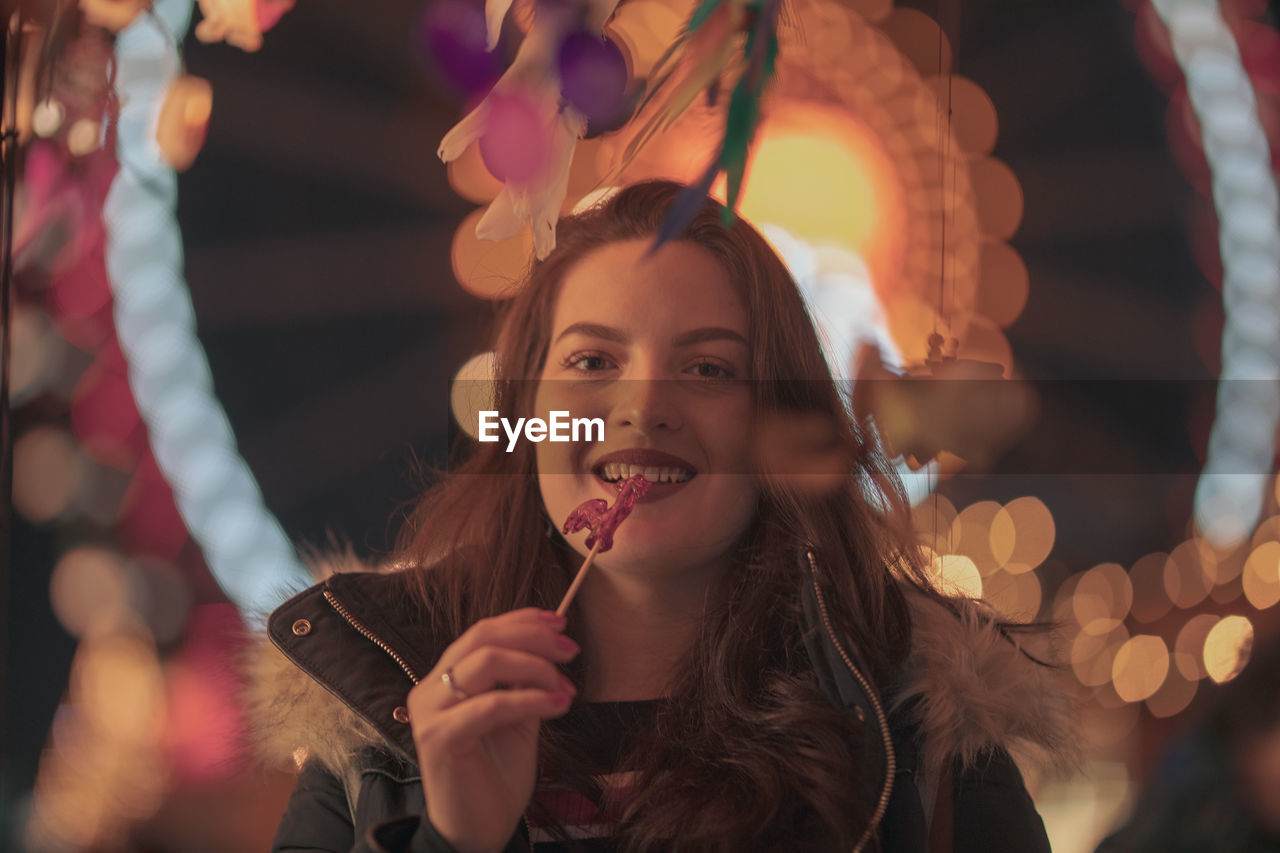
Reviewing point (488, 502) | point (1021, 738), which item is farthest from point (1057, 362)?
point (488, 502)

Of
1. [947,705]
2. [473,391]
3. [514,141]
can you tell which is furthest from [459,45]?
[947,705]

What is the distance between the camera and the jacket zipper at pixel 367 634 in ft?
3.07

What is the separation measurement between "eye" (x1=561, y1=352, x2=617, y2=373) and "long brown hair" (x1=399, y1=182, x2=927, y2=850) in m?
0.05

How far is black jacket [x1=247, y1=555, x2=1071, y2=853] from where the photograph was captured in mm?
916

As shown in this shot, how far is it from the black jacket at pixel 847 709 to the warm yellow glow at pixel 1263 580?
0.36 metres

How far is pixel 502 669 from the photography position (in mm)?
729

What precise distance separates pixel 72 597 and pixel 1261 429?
55.4 inches

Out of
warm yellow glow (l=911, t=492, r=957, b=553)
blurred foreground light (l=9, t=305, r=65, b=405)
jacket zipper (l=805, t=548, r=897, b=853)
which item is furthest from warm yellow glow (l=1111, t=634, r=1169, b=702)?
blurred foreground light (l=9, t=305, r=65, b=405)

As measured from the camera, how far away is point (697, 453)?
1.00 meters

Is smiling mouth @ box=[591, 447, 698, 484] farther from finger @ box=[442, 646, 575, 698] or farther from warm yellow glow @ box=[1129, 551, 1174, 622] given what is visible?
warm yellow glow @ box=[1129, 551, 1174, 622]

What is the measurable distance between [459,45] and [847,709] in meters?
0.83

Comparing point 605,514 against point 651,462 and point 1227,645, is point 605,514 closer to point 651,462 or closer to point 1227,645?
point 651,462

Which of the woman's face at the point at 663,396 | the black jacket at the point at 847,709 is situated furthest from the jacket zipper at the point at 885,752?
the woman's face at the point at 663,396

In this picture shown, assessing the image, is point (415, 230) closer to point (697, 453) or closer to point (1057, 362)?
point (697, 453)
